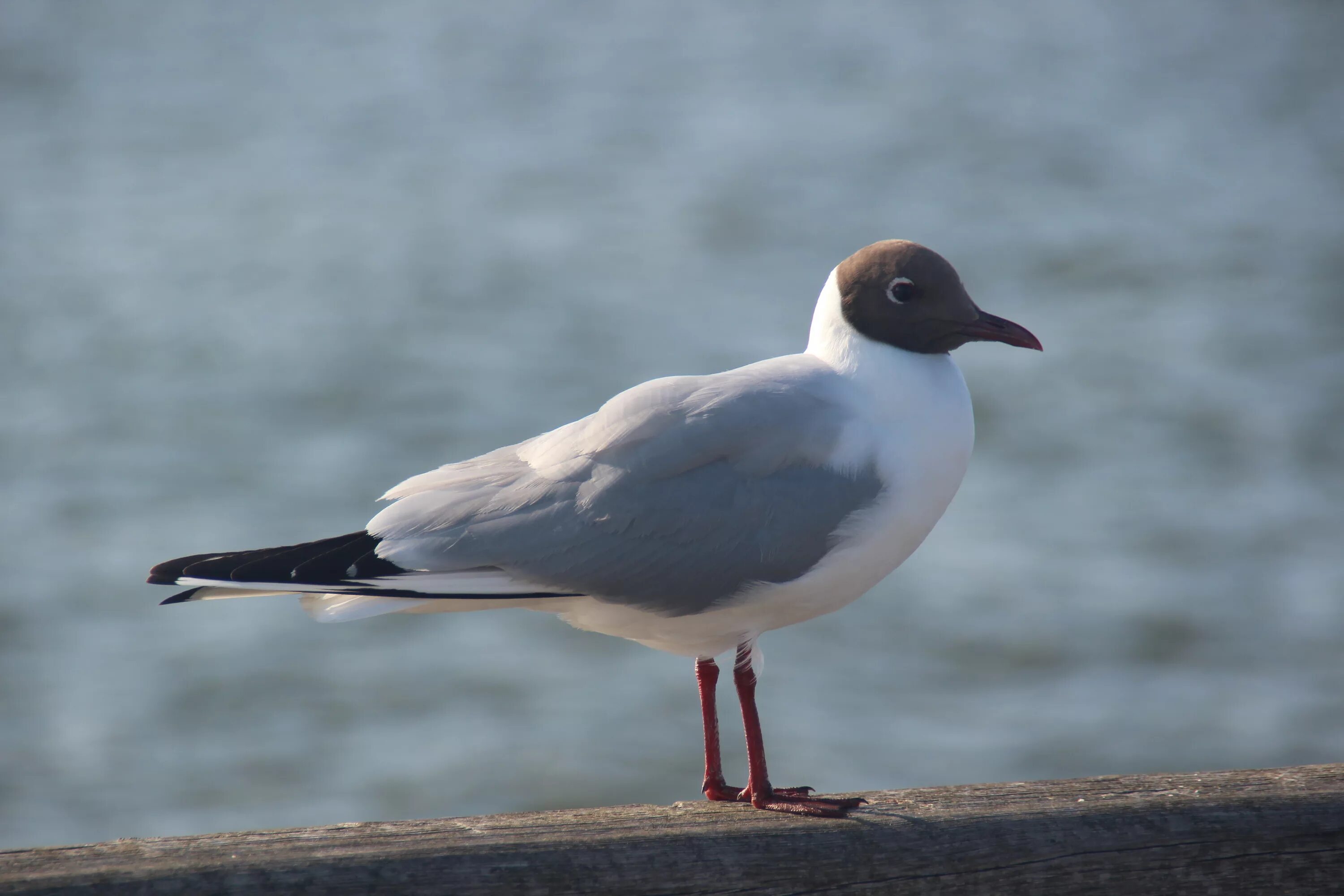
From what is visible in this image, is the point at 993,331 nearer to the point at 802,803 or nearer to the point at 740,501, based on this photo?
the point at 740,501

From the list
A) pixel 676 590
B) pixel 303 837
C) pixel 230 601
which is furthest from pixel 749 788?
pixel 230 601

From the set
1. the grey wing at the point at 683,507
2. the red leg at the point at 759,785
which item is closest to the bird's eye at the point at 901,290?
the grey wing at the point at 683,507

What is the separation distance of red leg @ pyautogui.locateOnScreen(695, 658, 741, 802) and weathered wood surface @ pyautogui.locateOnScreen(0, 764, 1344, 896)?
449 mm

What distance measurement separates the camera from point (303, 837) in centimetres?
212

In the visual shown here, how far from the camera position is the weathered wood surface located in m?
2.09

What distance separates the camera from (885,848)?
2.31 metres

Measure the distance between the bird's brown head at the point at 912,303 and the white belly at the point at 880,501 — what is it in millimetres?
40

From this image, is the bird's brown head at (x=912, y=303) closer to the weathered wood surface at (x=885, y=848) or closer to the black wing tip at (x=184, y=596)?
the weathered wood surface at (x=885, y=848)

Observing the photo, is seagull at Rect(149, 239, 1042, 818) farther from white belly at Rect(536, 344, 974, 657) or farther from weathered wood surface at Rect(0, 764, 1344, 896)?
weathered wood surface at Rect(0, 764, 1344, 896)

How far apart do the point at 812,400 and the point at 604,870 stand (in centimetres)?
109

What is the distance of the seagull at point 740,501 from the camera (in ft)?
9.20

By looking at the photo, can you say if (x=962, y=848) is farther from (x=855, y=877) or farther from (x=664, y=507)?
(x=664, y=507)

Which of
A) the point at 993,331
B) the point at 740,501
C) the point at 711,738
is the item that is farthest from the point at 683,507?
the point at 993,331

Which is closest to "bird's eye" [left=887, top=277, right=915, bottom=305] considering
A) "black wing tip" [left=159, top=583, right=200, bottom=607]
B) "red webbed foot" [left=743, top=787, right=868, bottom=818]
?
"red webbed foot" [left=743, top=787, right=868, bottom=818]
